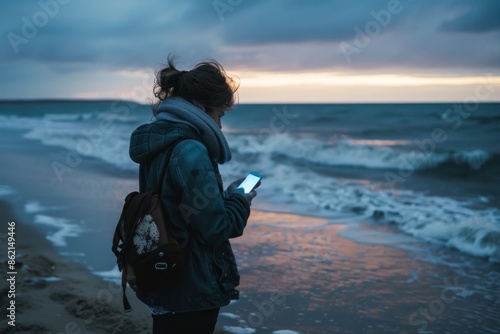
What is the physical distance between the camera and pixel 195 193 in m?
2.07

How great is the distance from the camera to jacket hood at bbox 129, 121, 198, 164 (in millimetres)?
2158

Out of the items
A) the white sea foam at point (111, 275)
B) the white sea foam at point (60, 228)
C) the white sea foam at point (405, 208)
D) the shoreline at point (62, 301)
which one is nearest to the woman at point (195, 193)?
the shoreline at point (62, 301)

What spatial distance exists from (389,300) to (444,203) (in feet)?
19.7

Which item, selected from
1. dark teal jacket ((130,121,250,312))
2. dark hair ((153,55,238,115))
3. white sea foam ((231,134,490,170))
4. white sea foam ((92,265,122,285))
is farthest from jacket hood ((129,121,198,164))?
white sea foam ((231,134,490,170))

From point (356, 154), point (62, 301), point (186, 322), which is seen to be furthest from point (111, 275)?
point (356, 154)

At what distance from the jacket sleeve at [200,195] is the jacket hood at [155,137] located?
68 mm

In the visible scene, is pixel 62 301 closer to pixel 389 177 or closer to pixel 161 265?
pixel 161 265

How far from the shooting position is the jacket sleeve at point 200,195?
207cm

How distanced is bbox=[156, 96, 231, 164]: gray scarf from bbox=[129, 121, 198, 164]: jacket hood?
0.03m

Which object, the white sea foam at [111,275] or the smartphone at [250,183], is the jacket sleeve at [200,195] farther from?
the white sea foam at [111,275]

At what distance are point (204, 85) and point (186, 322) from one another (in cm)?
97

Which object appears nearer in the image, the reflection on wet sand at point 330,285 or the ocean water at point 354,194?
the reflection on wet sand at point 330,285

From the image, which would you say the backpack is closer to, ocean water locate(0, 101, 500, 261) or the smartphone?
the smartphone

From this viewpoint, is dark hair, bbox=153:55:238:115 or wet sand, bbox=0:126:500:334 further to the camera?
wet sand, bbox=0:126:500:334
